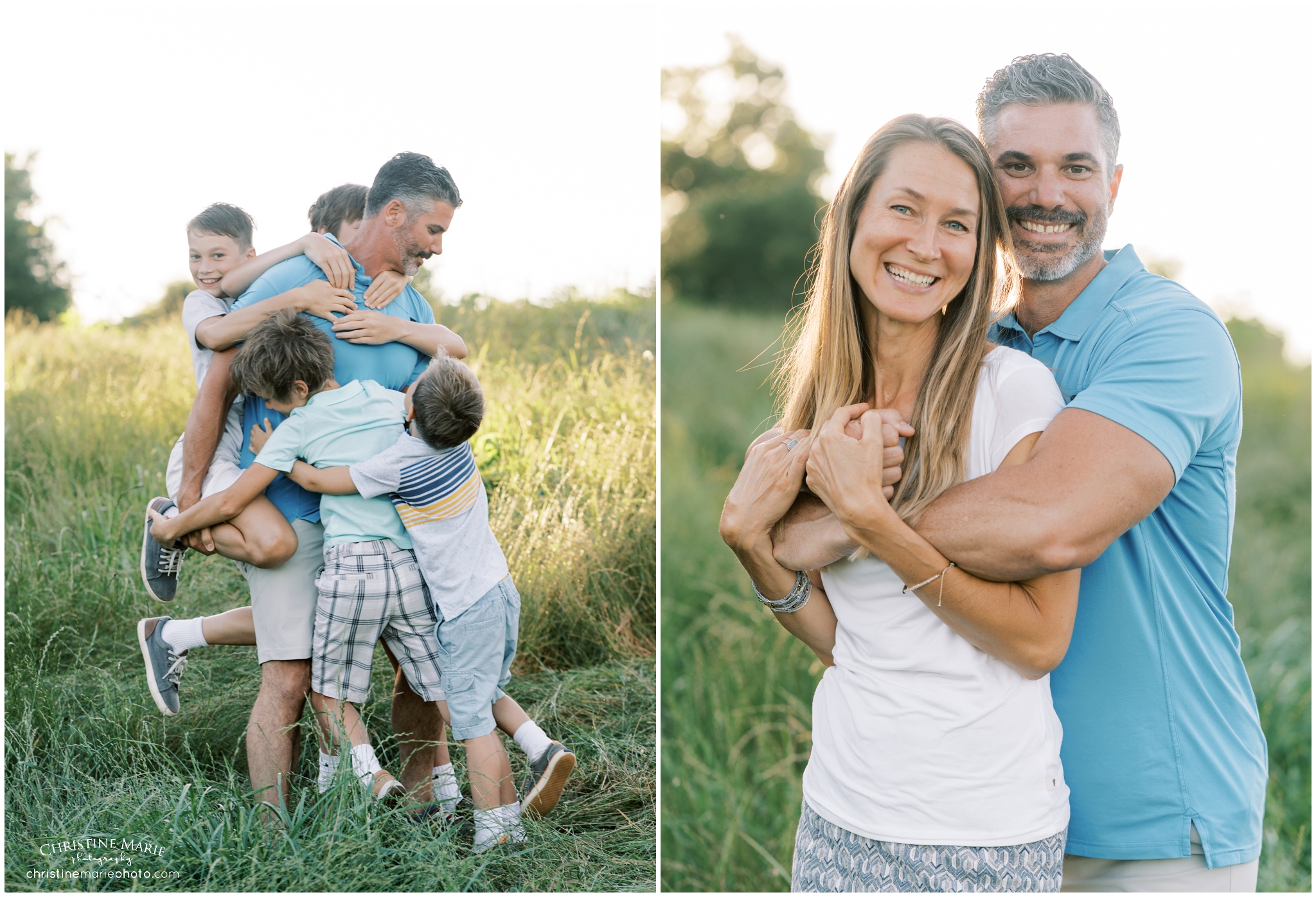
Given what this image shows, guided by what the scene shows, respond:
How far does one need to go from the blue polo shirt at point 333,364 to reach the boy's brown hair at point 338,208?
98 millimetres

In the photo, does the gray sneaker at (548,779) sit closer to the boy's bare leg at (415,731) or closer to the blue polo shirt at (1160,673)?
the boy's bare leg at (415,731)

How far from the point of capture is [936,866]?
6.30 feet

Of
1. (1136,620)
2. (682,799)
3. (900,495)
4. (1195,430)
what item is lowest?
(682,799)

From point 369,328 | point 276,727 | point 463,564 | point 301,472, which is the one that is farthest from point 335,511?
point 276,727

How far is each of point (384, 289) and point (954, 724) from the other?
1998mm

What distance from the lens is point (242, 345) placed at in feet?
8.82

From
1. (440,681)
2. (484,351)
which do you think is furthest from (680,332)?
(440,681)

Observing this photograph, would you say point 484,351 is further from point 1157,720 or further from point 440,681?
point 1157,720

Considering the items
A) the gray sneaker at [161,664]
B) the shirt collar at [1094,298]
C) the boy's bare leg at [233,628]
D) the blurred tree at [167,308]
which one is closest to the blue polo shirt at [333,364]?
the boy's bare leg at [233,628]

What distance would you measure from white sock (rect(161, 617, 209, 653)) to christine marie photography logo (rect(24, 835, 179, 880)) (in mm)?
570

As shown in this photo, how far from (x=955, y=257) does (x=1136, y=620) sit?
88 cm

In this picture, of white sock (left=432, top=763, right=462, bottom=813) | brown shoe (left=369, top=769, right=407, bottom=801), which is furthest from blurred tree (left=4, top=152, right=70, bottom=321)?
white sock (left=432, top=763, right=462, bottom=813)

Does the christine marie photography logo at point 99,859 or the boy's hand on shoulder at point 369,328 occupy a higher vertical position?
the boy's hand on shoulder at point 369,328

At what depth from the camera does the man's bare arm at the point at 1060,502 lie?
1.79 metres
